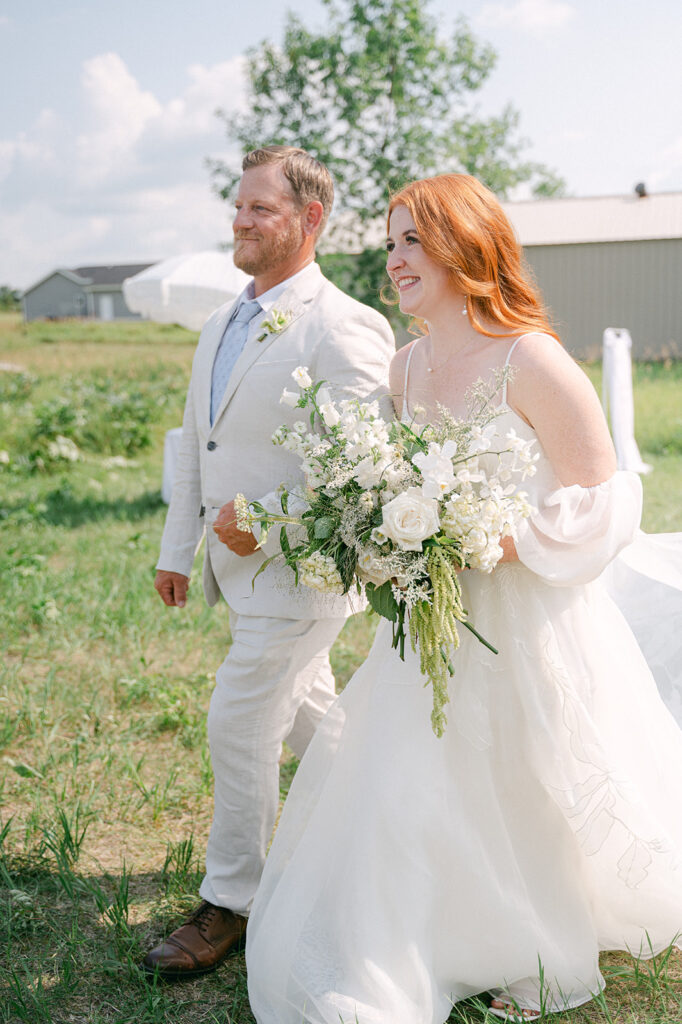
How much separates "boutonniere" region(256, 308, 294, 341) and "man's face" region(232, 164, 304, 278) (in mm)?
237

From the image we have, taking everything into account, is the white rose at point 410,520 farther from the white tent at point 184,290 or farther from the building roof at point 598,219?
the building roof at point 598,219

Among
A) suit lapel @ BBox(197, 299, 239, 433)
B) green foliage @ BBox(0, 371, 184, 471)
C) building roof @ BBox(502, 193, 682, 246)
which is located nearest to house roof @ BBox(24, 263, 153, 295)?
building roof @ BBox(502, 193, 682, 246)

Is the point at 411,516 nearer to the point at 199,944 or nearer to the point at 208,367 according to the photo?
the point at 208,367

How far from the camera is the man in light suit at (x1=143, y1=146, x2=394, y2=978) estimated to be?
9.71ft

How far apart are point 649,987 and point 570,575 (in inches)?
48.6

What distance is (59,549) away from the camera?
27.1ft

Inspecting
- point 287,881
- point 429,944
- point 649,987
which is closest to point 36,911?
point 287,881

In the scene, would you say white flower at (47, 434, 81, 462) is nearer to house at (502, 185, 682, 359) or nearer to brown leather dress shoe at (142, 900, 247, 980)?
brown leather dress shoe at (142, 900, 247, 980)

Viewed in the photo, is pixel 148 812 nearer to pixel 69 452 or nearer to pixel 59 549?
pixel 59 549

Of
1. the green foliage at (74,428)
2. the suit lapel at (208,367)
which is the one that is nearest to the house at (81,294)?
the green foliage at (74,428)

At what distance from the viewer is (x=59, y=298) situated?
263ft

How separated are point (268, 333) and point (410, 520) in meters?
1.13

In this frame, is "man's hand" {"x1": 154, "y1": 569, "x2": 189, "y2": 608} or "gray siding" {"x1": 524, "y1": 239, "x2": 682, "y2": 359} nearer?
"man's hand" {"x1": 154, "y1": 569, "x2": 189, "y2": 608}

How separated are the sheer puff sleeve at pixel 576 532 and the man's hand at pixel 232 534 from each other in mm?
864
